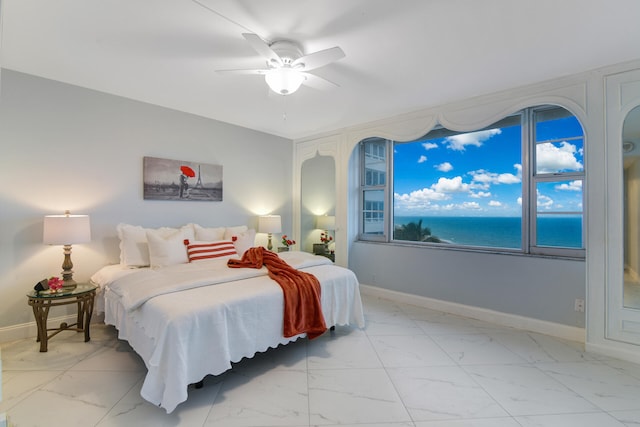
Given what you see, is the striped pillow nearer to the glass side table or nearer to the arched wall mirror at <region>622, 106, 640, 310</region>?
the glass side table

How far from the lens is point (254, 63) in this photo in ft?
8.87

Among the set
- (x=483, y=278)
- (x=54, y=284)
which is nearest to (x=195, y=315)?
(x=54, y=284)

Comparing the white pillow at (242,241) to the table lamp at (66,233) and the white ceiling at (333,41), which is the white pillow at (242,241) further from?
the white ceiling at (333,41)

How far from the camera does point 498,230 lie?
360cm

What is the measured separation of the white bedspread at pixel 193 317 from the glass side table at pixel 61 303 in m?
0.15

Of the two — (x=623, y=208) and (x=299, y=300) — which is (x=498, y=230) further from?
(x=299, y=300)

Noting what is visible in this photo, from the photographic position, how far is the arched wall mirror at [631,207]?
8.46 feet

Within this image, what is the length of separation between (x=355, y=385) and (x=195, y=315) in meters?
Answer: 1.24

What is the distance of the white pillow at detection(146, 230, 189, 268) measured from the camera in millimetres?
3174

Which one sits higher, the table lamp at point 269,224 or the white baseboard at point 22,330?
the table lamp at point 269,224

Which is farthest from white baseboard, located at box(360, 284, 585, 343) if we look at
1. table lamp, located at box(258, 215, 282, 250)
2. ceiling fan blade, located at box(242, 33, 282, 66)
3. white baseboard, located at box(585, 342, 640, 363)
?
ceiling fan blade, located at box(242, 33, 282, 66)

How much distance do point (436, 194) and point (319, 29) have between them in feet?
9.37

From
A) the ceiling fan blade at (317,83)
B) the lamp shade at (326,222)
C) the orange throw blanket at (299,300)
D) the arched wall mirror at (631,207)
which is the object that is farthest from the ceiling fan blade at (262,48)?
the arched wall mirror at (631,207)

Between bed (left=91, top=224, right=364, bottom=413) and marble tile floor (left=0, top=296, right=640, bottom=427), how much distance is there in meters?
0.21
